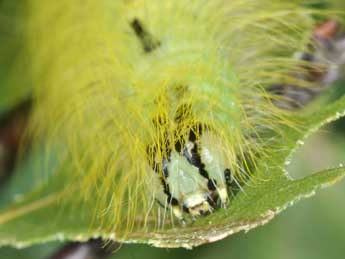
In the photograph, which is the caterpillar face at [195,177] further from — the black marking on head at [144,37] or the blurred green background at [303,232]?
the blurred green background at [303,232]

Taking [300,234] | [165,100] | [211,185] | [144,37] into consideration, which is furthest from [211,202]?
[300,234]

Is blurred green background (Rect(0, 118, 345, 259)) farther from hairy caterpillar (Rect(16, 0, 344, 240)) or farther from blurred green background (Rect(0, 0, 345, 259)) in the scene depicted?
hairy caterpillar (Rect(16, 0, 344, 240))

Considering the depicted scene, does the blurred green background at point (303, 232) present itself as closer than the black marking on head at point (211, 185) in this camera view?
No

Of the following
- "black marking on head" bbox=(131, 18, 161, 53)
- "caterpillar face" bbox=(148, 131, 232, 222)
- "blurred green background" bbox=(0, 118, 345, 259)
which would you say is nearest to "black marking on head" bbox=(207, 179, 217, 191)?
"caterpillar face" bbox=(148, 131, 232, 222)

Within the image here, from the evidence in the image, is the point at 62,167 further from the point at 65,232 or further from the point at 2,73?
the point at 2,73

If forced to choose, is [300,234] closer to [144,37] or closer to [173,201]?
[144,37]

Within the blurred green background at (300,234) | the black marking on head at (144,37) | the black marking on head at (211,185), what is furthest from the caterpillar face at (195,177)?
the blurred green background at (300,234)

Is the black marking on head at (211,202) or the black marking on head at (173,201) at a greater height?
the black marking on head at (173,201)
